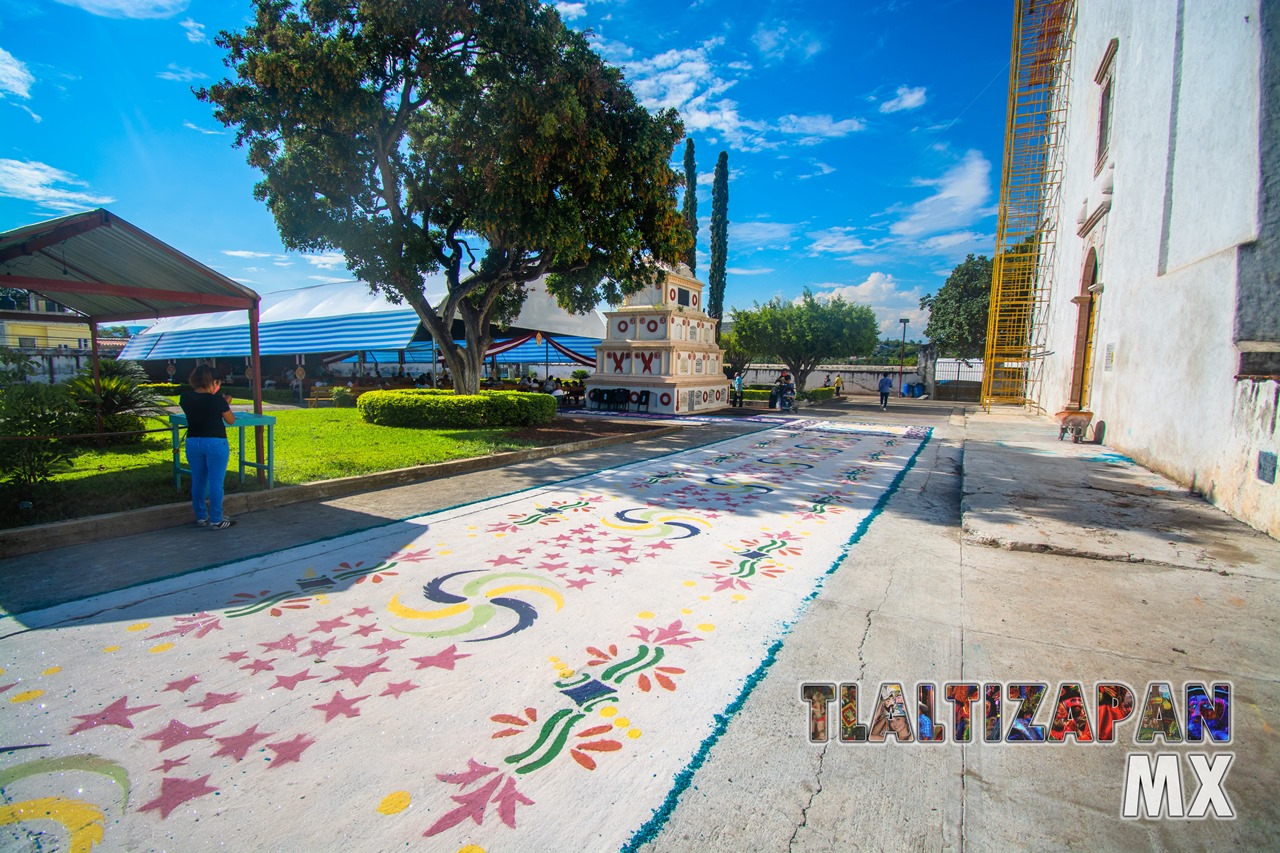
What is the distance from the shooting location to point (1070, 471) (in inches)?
352

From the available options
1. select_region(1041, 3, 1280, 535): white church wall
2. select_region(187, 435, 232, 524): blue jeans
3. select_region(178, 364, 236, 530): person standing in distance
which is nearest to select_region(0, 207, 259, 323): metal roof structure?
select_region(178, 364, 236, 530): person standing in distance

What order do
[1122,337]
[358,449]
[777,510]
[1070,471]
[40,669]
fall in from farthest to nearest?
[1122,337]
[358,449]
[1070,471]
[777,510]
[40,669]

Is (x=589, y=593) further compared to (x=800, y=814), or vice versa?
(x=589, y=593)

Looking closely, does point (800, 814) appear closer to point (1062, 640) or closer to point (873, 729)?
point (873, 729)

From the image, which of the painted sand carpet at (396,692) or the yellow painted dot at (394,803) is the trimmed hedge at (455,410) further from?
the yellow painted dot at (394,803)

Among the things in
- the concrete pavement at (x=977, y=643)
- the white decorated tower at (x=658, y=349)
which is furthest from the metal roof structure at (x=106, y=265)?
the white decorated tower at (x=658, y=349)

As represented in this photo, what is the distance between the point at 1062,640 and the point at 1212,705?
28.1 inches

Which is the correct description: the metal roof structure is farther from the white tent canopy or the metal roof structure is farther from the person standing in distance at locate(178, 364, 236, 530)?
the white tent canopy

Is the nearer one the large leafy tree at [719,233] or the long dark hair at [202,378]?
the long dark hair at [202,378]

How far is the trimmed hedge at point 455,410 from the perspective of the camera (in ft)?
44.4

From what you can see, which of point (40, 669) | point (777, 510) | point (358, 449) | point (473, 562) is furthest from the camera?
point (358, 449)

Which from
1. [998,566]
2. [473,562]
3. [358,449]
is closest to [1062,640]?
[998,566]

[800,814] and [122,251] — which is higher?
[122,251]

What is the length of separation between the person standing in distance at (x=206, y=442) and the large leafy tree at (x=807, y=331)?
25.7 m
